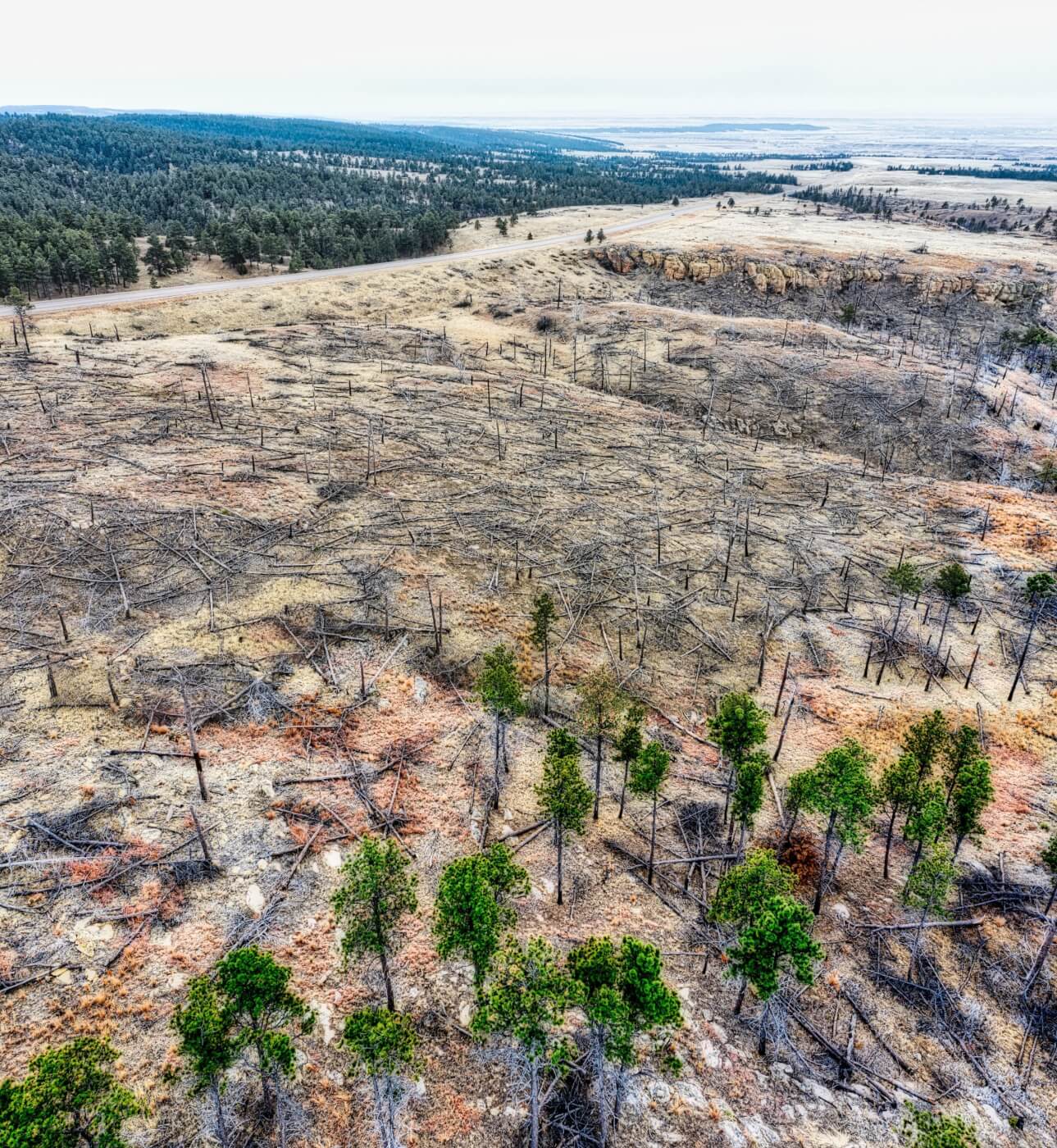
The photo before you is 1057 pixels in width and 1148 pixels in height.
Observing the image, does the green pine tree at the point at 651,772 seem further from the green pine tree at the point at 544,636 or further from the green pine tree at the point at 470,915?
the green pine tree at the point at 544,636

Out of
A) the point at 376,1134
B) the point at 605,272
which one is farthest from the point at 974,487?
the point at 605,272

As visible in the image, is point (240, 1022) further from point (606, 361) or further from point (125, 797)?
point (606, 361)

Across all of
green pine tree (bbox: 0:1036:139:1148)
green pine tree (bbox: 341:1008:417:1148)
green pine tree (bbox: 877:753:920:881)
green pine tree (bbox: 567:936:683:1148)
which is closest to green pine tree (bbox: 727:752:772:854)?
green pine tree (bbox: 877:753:920:881)

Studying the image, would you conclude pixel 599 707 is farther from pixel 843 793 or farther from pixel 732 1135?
pixel 732 1135

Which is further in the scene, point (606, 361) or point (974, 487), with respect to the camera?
point (606, 361)

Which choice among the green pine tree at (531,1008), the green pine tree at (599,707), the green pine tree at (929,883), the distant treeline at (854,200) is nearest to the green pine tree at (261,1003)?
the green pine tree at (531,1008)

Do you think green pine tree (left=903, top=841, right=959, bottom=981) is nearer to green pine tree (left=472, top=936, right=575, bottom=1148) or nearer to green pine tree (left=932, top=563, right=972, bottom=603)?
green pine tree (left=472, top=936, right=575, bottom=1148)
